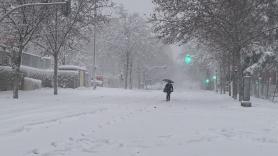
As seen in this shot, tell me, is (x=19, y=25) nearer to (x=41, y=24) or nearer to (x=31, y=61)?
(x=41, y=24)

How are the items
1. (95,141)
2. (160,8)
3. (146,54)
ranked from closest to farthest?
(95,141)
(160,8)
(146,54)

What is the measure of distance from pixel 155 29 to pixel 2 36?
31.8ft

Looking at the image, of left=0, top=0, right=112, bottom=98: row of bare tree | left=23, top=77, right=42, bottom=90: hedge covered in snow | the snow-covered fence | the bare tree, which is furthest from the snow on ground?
left=23, top=77, right=42, bottom=90: hedge covered in snow

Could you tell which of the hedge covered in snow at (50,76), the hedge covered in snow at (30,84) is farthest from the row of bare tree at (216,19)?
the hedge covered in snow at (50,76)

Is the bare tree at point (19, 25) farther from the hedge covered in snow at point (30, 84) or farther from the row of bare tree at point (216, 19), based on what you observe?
the hedge covered in snow at point (30, 84)

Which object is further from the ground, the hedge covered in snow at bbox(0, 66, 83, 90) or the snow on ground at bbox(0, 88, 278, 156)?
the hedge covered in snow at bbox(0, 66, 83, 90)

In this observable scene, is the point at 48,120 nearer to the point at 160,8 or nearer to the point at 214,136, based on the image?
the point at 214,136

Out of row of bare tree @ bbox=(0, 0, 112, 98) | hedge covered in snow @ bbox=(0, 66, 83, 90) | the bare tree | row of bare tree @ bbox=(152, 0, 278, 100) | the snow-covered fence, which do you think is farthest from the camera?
hedge covered in snow @ bbox=(0, 66, 83, 90)

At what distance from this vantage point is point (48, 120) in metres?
14.6

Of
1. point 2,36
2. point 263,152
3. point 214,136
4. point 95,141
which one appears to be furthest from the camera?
point 2,36

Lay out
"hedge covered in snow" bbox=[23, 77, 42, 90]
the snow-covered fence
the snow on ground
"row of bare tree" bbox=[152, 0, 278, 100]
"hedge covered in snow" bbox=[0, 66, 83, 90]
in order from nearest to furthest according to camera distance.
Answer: the snow on ground < "row of bare tree" bbox=[152, 0, 278, 100] < the snow-covered fence < "hedge covered in snow" bbox=[23, 77, 42, 90] < "hedge covered in snow" bbox=[0, 66, 83, 90]

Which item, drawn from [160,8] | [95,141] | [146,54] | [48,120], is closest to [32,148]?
[95,141]

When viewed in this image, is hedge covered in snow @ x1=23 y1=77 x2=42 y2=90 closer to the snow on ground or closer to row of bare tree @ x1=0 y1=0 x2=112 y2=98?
row of bare tree @ x1=0 y1=0 x2=112 y2=98

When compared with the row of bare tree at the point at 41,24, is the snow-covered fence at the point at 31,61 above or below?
below
